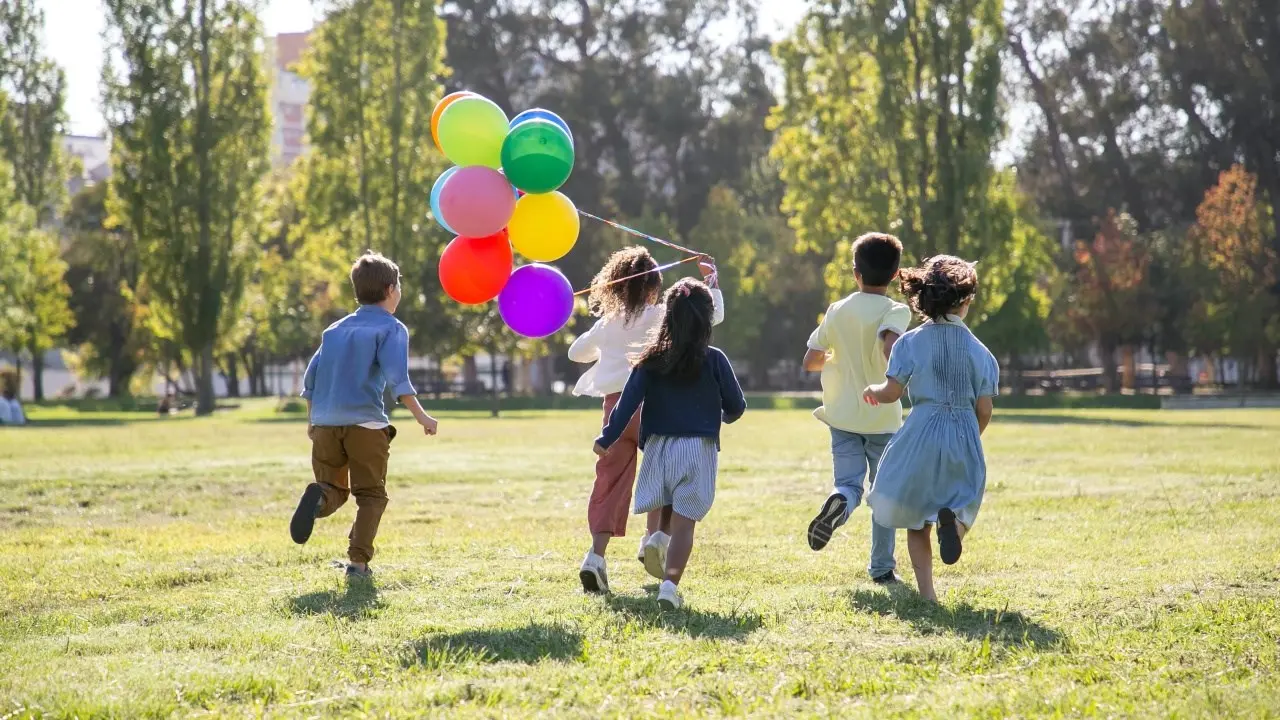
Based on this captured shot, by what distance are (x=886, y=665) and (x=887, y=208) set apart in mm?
30662

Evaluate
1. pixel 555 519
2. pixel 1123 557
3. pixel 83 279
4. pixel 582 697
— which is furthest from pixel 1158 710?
pixel 83 279

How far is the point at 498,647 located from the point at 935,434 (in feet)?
7.46

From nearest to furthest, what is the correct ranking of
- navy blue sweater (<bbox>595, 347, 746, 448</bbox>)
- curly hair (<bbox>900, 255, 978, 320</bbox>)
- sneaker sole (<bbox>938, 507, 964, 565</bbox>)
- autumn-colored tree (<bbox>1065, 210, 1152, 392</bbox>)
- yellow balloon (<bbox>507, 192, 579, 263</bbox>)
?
1. sneaker sole (<bbox>938, 507, 964, 565</bbox>)
2. curly hair (<bbox>900, 255, 978, 320</bbox>)
3. navy blue sweater (<bbox>595, 347, 746, 448</bbox>)
4. yellow balloon (<bbox>507, 192, 579, 263</bbox>)
5. autumn-colored tree (<bbox>1065, 210, 1152, 392</bbox>)

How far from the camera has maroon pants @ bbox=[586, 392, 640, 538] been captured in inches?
273

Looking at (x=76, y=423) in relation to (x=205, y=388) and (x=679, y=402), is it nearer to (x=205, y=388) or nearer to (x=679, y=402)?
(x=205, y=388)

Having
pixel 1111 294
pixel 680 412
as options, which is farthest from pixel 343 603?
pixel 1111 294

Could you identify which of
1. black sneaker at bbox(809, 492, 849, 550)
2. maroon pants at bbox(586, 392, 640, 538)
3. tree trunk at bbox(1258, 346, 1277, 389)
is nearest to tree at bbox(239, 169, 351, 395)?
tree trunk at bbox(1258, 346, 1277, 389)

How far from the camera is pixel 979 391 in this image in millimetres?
6301

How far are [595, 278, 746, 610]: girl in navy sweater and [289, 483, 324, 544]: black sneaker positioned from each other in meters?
1.57

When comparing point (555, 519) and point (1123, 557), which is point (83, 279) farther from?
point (1123, 557)

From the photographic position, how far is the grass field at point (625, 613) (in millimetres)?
4352

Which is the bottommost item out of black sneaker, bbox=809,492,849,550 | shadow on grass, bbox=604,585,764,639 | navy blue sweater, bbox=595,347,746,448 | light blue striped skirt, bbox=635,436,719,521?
shadow on grass, bbox=604,585,764,639

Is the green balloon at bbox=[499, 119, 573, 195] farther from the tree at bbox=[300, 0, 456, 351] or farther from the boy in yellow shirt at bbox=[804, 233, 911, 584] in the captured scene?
the tree at bbox=[300, 0, 456, 351]

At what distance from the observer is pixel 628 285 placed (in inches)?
283
